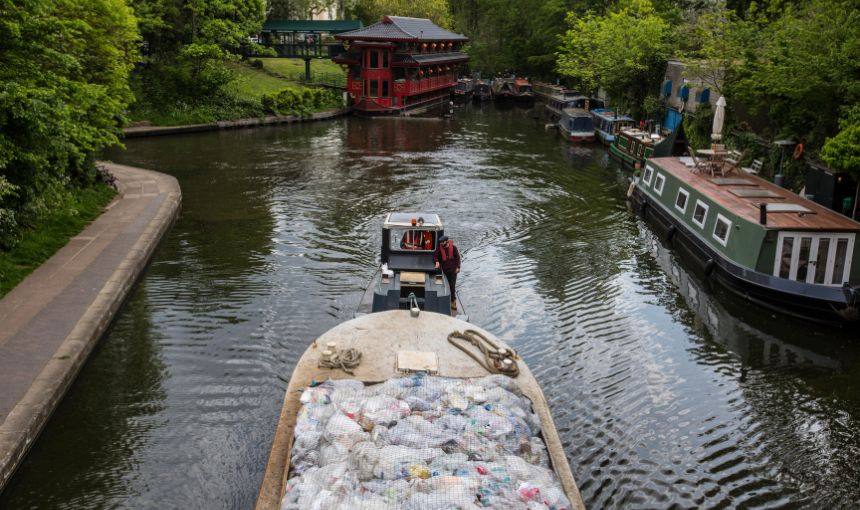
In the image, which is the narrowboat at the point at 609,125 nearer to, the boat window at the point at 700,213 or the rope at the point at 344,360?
the boat window at the point at 700,213

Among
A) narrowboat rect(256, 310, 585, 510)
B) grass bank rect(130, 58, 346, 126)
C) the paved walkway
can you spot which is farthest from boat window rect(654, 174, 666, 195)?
grass bank rect(130, 58, 346, 126)

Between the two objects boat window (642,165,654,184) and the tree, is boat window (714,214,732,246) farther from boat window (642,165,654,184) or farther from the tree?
boat window (642,165,654,184)

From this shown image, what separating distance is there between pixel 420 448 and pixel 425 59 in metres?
58.3

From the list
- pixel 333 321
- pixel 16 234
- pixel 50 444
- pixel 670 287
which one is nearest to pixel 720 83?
pixel 670 287

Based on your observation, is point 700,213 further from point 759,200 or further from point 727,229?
point 727,229

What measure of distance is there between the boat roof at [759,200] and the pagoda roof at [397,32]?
3744cm

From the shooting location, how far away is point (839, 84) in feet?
78.4

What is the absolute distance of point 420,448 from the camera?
29.1 feet

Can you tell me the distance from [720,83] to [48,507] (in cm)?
3451

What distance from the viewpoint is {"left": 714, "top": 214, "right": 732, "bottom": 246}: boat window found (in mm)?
20547

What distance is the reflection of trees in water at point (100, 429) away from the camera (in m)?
11.3

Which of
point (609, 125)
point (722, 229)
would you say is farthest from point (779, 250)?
point (609, 125)

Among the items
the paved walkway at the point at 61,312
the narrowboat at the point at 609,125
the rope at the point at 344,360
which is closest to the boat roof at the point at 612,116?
the narrowboat at the point at 609,125

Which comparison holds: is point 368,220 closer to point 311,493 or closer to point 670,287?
point 670,287
